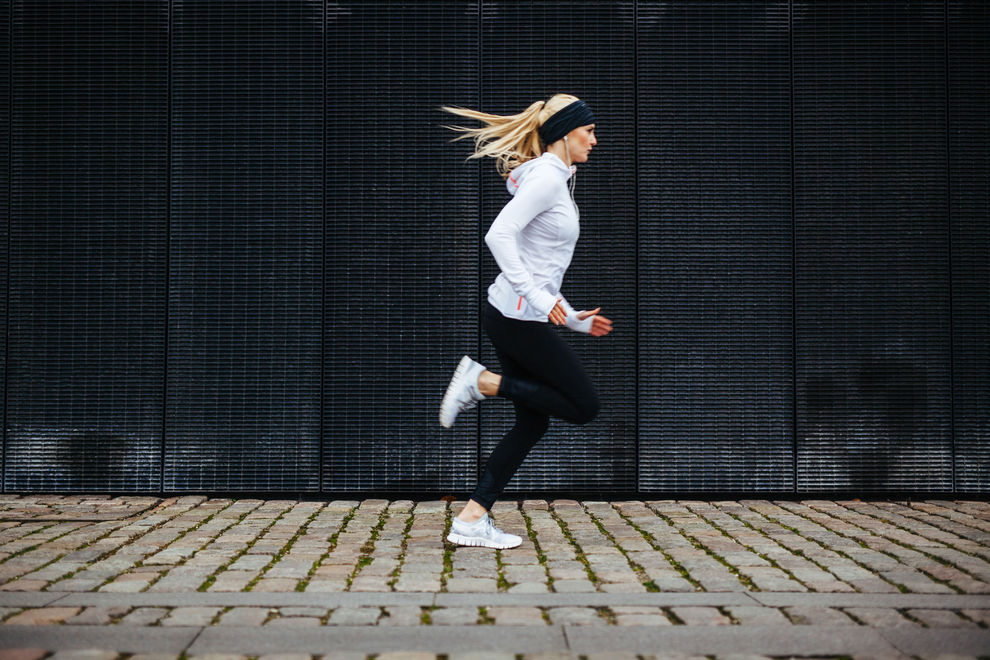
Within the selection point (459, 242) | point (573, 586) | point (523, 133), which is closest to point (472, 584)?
point (573, 586)

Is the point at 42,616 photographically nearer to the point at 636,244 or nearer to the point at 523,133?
the point at 523,133

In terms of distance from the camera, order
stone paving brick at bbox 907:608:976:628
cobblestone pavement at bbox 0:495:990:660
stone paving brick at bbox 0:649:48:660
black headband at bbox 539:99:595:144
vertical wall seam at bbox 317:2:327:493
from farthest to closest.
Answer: vertical wall seam at bbox 317:2:327:493 → black headband at bbox 539:99:595:144 → stone paving brick at bbox 907:608:976:628 → cobblestone pavement at bbox 0:495:990:660 → stone paving brick at bbox 0:649:48:660

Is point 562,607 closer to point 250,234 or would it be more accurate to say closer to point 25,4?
point 250,234

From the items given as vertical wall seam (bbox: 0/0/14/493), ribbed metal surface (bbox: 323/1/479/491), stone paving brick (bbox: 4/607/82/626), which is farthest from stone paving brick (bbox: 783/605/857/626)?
vertical wall seam (bbox: 0/0/14/493)

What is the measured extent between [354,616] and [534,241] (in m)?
2.03

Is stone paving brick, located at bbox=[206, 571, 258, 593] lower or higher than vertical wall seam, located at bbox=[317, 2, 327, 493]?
lower

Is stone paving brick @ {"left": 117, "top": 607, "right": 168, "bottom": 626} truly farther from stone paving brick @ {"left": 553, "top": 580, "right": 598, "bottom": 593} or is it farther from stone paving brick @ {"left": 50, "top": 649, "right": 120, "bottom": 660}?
stone paving brick @ {"left": 553, "top": 580, "right": 598, "bottom": 593}

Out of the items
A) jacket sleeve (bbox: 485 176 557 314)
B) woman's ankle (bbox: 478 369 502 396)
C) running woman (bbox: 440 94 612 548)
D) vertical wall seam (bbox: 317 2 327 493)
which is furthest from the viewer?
vertical wall seam (bbox: 317 2 327 493)

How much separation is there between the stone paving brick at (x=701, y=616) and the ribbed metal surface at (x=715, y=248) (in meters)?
2.98

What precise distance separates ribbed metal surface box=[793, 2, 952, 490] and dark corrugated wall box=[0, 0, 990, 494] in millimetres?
17

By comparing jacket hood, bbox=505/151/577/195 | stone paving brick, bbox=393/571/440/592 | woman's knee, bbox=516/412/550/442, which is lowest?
stone paving brick, bbox=393/571/440/592

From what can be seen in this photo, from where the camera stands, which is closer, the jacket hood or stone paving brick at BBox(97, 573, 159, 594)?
stone paving brick at BBox(97, 573, 159, 594)

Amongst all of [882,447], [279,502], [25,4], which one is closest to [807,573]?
[882,447]

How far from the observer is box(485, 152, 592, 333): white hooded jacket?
4.52 meters
